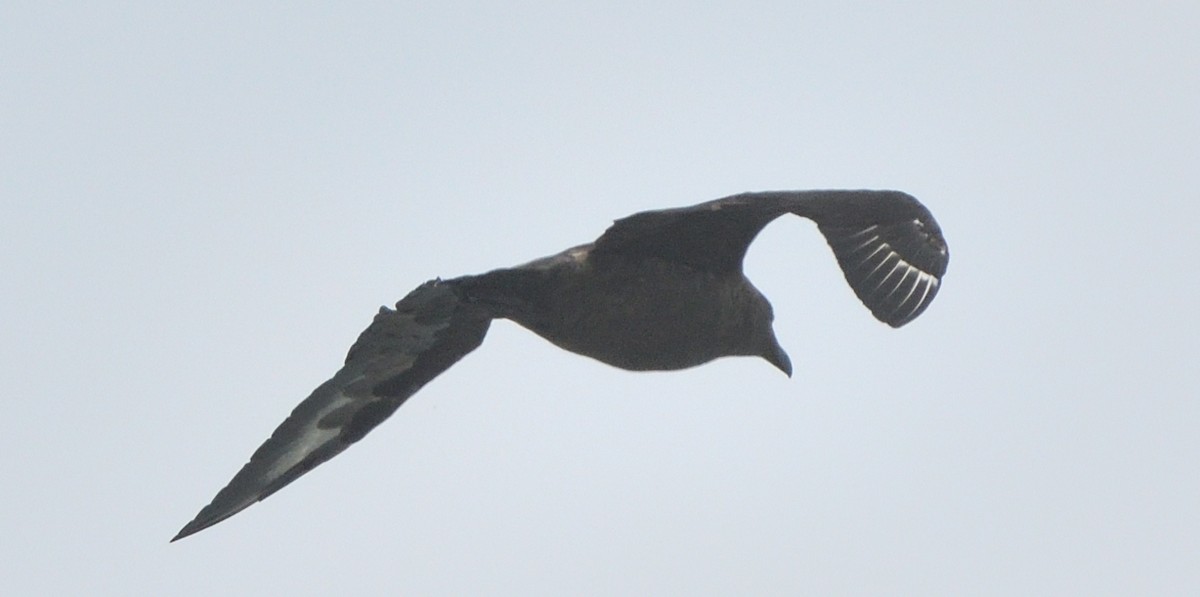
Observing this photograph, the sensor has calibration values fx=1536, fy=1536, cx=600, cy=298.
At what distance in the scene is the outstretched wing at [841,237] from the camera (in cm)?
684

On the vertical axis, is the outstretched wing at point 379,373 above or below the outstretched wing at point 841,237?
below

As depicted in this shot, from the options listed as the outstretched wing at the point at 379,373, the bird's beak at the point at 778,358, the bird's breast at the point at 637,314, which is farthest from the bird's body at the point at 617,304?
the bird's beak at the point at 778,358

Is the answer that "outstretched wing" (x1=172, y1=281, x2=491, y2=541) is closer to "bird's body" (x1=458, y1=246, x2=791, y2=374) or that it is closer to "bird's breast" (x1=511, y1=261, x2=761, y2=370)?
"bird's body" (x1=458, y1=246, x2=791, y2=374)

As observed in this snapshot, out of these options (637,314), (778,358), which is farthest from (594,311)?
(778,358)

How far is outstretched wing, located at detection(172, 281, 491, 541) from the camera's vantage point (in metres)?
6.70

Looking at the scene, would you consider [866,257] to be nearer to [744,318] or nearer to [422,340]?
[744,318]

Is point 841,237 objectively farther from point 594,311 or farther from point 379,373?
point 379,373

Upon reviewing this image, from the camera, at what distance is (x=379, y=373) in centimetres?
686

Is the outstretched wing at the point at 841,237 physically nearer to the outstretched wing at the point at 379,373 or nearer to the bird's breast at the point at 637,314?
the bird's breast at the point at 637,314

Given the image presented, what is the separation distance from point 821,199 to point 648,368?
4.16 feet

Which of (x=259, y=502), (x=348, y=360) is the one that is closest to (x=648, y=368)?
(x=348, y=360)

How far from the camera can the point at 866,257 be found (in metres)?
8.20

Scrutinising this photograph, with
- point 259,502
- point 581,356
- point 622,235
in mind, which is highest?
point 622,235

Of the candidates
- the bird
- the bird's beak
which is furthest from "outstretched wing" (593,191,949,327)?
the bird's beak
